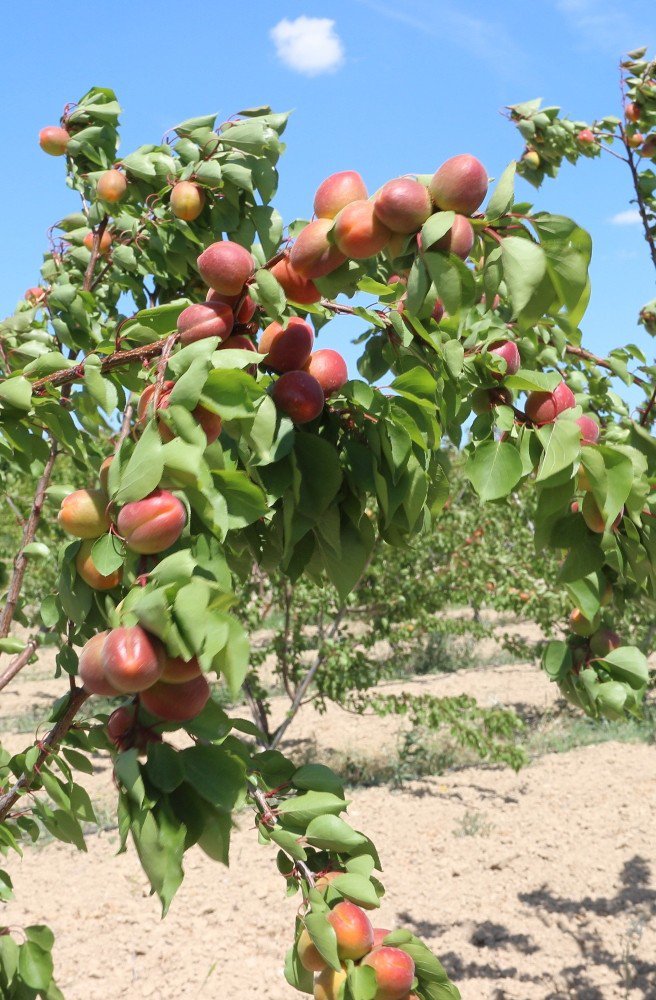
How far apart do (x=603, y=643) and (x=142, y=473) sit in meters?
1.13

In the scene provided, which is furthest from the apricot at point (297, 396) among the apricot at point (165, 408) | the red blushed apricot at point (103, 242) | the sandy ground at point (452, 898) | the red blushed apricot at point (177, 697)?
the sandy ground at point (452, 898)

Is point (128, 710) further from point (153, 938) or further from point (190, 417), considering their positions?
point (153, 938)

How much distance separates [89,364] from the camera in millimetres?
1095

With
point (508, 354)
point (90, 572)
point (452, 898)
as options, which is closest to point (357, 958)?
point (90, 572)

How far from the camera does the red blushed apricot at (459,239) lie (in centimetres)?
82

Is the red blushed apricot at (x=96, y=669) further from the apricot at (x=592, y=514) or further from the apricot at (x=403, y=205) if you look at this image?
the apricot at (x=592, y=514)

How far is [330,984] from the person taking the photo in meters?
1.05

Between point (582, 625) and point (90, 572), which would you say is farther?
point (582, 625)

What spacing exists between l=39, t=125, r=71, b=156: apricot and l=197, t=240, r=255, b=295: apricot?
158 cm

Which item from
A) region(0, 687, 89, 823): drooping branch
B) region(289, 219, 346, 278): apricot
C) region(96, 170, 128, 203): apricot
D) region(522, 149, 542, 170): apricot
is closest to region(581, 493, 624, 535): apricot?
region(289, 219, 346, 278): apricot

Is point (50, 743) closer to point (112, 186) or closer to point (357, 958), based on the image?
point (357, 958)

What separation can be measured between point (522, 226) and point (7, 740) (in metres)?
8.49

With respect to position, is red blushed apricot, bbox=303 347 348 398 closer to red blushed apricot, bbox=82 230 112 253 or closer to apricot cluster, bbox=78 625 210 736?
apricot cluster, bbox=78 625 210 736

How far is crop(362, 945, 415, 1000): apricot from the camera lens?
1.01 metres
